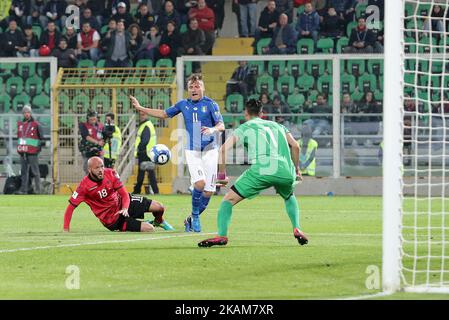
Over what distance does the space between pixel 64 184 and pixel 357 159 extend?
8059 mm

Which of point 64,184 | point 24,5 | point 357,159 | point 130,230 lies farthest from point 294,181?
point 24,5

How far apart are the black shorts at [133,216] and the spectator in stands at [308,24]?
17.2 meters

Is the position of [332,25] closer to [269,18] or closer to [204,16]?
[269,18]

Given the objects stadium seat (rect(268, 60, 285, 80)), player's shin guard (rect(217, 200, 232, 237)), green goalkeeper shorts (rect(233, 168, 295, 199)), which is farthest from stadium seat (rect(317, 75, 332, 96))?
player's shin guard (rect(217, 200, 232, 237))

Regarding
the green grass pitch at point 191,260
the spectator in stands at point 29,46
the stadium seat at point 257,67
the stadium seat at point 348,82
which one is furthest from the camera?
the spectator in stands at point 29,46

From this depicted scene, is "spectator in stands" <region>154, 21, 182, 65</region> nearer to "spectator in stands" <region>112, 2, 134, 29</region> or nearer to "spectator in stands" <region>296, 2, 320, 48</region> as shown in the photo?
"spectator in stands" <region>112, 2, 134, 29</region>

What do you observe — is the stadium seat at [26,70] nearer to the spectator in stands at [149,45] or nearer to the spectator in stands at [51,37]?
the spectator in stands at [51,37]

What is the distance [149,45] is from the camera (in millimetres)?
33812

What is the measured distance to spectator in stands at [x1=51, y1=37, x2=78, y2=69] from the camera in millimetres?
33938

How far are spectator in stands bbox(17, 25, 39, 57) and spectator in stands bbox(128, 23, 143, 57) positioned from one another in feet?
10.1

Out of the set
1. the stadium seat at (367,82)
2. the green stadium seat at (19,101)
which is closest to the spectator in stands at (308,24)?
the stadium seat at (367,82)

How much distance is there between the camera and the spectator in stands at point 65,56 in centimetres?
3394

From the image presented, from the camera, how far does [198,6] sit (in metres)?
34.5
